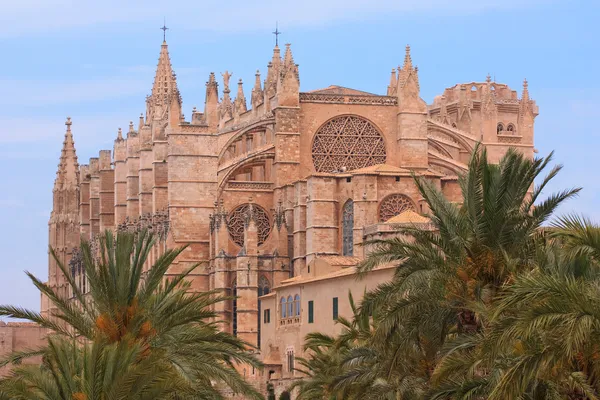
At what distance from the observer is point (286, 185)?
67812 mm

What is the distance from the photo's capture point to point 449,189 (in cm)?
6588

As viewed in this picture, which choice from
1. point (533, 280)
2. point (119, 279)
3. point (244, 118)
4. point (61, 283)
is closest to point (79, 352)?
point (119, 279)

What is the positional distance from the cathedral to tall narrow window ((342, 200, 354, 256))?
4cm

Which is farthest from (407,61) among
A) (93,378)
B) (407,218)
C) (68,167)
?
(93,378)

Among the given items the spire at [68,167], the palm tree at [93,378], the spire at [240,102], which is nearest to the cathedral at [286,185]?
the spire at [240,102]

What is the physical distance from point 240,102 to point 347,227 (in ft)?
77.9

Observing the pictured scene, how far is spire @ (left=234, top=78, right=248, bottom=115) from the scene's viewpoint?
85.1 meters

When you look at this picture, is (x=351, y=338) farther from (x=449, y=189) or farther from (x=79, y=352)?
(x=449, y=189)

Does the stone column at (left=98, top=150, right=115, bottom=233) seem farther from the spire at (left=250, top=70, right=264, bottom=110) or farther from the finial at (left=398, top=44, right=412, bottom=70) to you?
the finial at (left=398, top=44, right=412, bottom=70)

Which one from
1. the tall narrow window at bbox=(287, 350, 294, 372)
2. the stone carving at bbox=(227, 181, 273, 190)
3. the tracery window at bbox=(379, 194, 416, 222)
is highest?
the stone carving at bbox=(227, 181, 273, 190)

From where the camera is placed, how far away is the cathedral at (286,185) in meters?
61.2

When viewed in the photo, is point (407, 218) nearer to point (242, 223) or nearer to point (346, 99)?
point (242, 223)

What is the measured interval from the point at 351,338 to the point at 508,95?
202ft

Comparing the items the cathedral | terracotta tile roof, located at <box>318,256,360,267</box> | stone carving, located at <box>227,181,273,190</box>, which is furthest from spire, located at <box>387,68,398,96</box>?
terracotta tile roof, located at <box>318,256,360,267</box>
